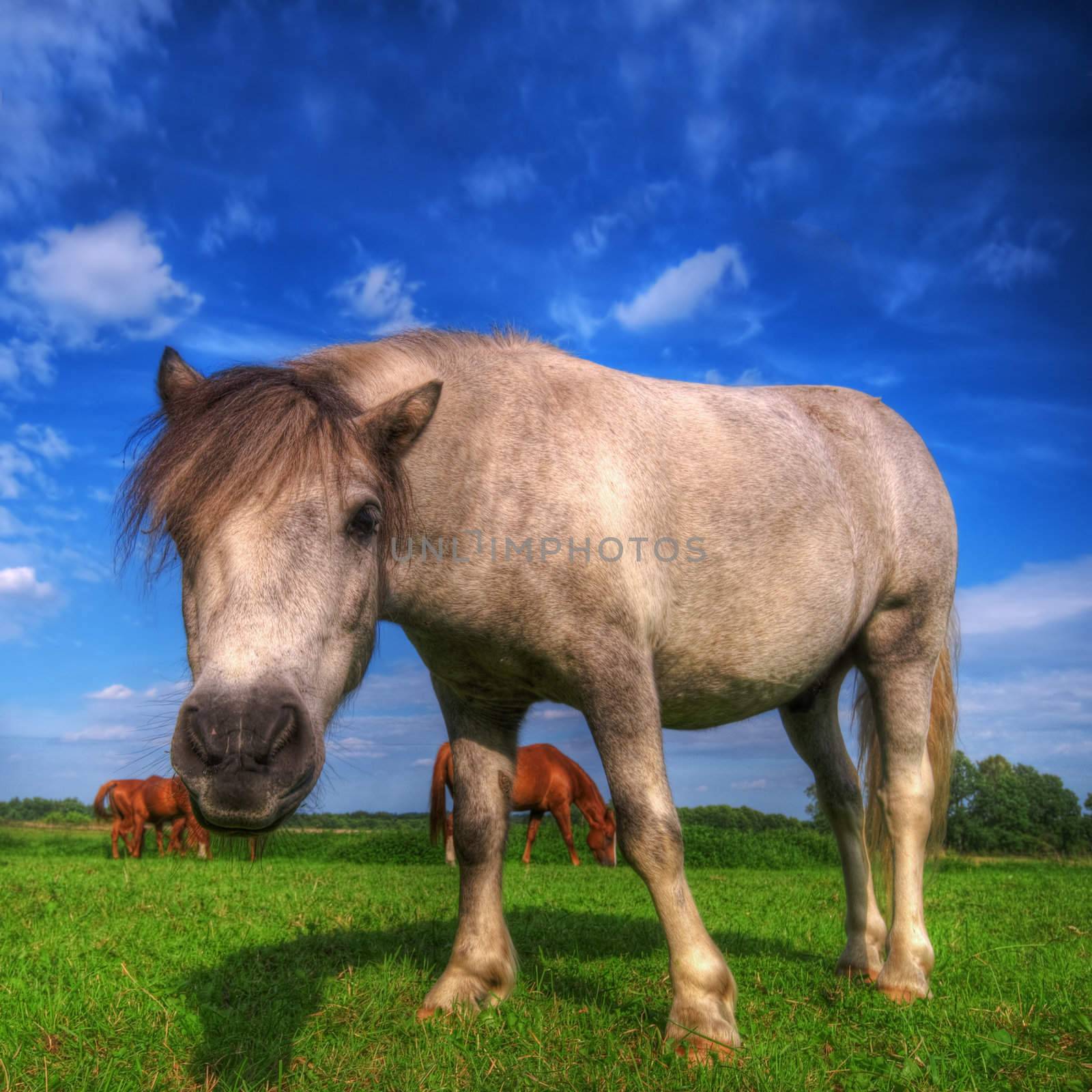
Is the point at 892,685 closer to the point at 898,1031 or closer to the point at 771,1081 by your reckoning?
the point at 898,1031

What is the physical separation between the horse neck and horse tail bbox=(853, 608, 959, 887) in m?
9.84

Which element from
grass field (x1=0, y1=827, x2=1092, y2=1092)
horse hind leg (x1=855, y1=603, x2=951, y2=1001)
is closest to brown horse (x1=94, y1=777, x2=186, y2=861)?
grass field (x1=0, y1=827, x2=1092, y2=1092)

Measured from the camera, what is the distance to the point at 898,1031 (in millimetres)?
3445

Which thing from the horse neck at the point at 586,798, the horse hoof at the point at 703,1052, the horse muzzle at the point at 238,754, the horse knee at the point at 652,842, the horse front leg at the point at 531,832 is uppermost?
the horse muzzle at the point at 238,754

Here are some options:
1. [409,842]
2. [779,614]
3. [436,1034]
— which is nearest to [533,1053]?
[436,1034]

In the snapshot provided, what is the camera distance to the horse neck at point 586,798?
1483 cm

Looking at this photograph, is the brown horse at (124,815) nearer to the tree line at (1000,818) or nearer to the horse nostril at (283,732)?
the tree line at (1000,818)

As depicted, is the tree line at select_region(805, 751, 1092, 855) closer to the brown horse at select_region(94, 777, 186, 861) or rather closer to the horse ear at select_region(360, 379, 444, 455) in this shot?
the brown horse at select_region(94, 777, 186, 861)

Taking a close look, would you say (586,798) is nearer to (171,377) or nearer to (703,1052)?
(703,1052)

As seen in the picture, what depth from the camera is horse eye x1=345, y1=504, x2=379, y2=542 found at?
2816mm

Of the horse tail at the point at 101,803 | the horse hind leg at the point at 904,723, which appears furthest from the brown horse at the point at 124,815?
the horse hind leg at the point at 904,723

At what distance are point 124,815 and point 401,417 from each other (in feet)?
56.6

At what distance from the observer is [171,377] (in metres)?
3.08

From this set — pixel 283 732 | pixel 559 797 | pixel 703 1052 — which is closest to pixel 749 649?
pixel 703 1052
